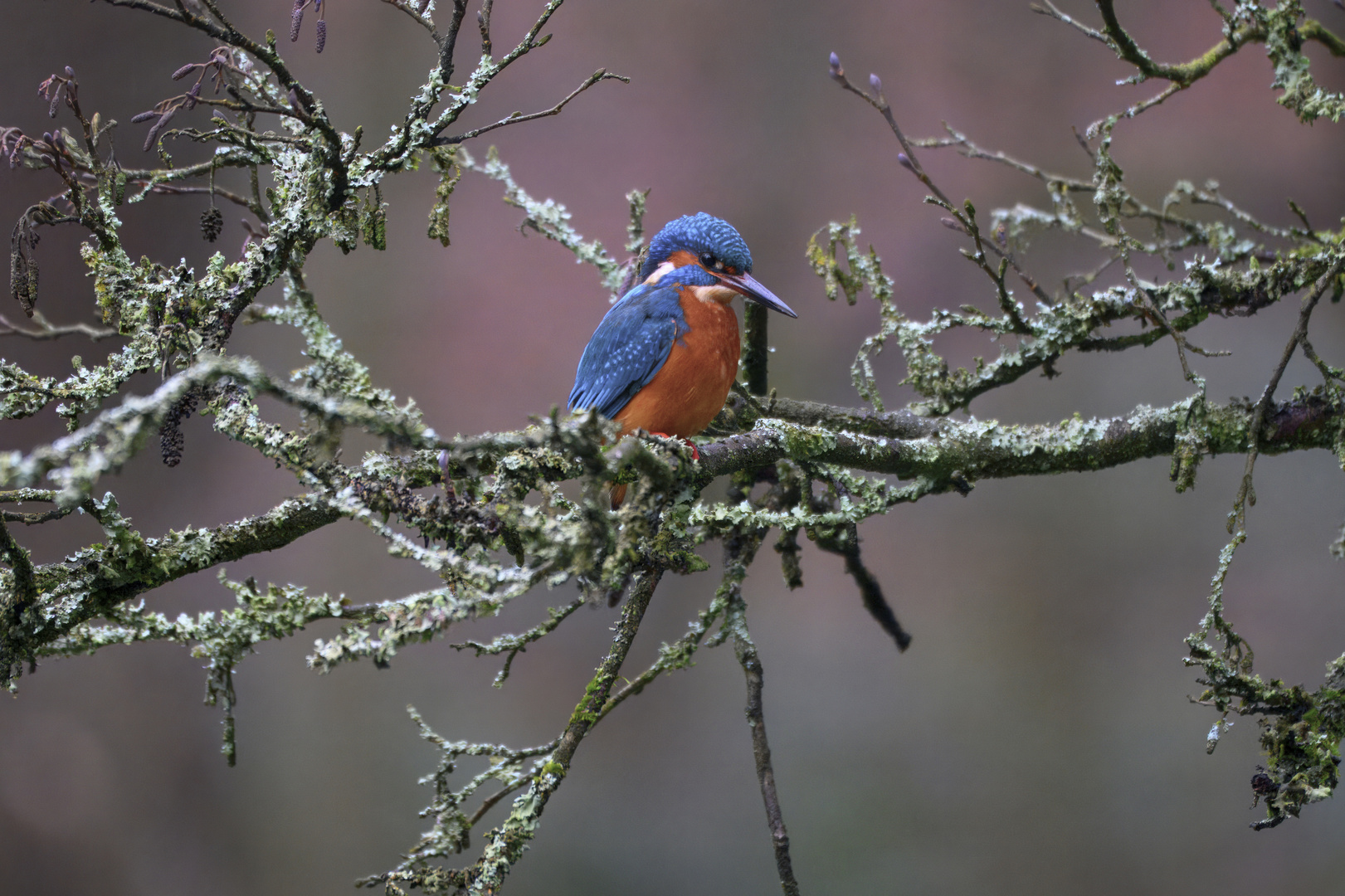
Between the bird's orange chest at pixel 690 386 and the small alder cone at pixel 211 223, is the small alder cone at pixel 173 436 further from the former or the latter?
the bird's orange chest at pixel 690 386

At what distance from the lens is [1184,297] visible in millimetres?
1387

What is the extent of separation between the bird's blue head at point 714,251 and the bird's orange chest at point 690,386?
0.13 meters

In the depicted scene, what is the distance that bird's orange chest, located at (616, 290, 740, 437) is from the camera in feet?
5.18

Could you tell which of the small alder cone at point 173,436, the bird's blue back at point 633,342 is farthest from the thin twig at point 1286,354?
the small alder cone at point 173,436

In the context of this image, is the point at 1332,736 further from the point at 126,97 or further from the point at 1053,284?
the point at 126,97

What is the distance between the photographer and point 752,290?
168 centimetres

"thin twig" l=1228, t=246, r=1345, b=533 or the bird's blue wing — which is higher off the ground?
the bird's blue wing

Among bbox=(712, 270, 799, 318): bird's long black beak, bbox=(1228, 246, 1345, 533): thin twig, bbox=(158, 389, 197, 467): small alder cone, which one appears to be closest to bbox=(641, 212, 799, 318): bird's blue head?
bbox=(712, 270, 799, 318): bird's long black beak

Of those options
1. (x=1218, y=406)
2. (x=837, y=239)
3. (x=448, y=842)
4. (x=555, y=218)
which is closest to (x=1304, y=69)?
(x=1218, y=406)

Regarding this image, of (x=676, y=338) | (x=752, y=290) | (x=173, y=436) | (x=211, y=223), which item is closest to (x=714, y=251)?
(x=752, y=290)

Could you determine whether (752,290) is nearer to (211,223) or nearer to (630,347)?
(630,347)

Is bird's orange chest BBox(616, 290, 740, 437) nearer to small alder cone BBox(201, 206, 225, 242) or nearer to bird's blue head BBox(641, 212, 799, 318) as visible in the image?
bird's blue head BBox(641, 212, 799, 318)

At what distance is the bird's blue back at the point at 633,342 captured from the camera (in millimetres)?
1637

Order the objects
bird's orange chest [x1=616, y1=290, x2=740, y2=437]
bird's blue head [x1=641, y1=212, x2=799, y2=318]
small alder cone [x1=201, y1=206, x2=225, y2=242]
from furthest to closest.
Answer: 1. bird's blue head [x1=641, y1=212, x2=799, y2=318]
2. bird's orange chest [x1=616, y1=290, x2=740, y2=437]
3. small alder cone [x1=201, y1=206, x2=225, y2=242]
